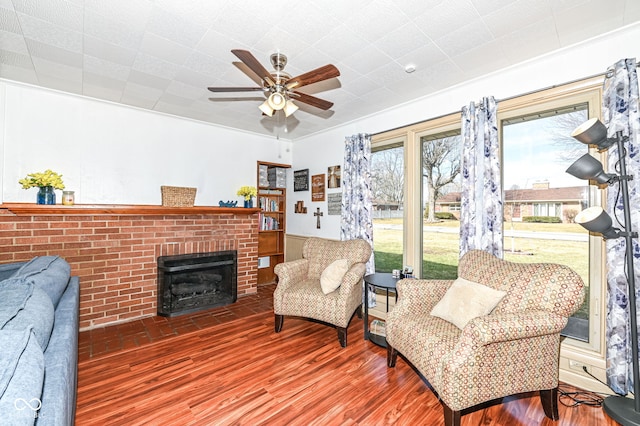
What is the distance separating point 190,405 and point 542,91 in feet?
12.3

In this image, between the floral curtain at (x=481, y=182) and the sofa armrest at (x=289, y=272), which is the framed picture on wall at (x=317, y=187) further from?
the floral curtain at (x=481, y=182)

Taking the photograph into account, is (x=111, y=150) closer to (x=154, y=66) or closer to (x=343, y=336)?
(x=154, y=66)

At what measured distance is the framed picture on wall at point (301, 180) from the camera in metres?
4.86

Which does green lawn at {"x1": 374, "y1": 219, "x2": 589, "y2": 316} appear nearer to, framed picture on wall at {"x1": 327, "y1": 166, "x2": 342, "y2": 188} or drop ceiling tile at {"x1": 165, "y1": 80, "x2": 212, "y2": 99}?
framed picture on wall at {"x1": 327, "y1": 166, "x2": 342, "y2": 188}

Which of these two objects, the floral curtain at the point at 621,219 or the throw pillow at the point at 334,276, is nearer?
the floral curtain at the point at 621,219

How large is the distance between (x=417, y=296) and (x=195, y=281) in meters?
2.90

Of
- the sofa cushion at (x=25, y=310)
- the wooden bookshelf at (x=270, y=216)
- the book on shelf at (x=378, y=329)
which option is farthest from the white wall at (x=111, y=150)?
the book on shelf at (x=378, y=329)

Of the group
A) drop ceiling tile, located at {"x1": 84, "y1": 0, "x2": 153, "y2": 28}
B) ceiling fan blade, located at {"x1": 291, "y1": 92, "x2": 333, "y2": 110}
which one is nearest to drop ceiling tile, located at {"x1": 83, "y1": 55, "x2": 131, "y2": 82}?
drop ceiling tile, located at {"x1": 84, "y1": 0, "x2": 153, "y2": 28}

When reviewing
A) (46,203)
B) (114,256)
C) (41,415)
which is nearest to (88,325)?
(114,256)

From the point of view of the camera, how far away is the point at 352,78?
2.79m

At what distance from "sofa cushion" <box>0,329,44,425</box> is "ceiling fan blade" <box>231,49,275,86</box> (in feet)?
5.22

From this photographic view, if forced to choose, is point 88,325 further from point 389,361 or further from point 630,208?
point 630,208

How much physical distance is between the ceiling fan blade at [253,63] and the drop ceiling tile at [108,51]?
126 centimetres

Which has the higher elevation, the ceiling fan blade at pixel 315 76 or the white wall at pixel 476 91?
the white wall at pixel 476 91
